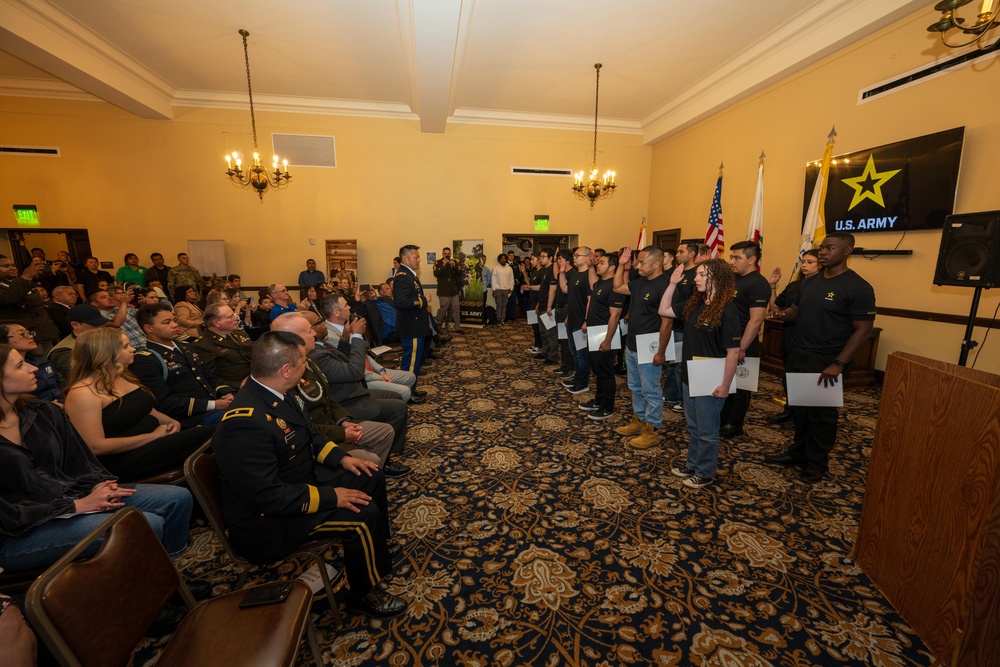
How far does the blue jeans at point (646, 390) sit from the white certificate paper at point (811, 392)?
38.4 inches

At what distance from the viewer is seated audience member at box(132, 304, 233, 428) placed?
2.54m

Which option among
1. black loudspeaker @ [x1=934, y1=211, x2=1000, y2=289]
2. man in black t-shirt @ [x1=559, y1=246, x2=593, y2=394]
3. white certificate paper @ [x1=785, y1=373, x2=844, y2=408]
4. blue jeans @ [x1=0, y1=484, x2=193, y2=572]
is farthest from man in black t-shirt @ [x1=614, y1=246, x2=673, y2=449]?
blue jeans @ [x1=0, y1=484, x2=193, y2=572]

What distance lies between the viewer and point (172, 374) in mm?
2742

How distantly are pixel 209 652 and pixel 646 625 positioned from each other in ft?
5.96

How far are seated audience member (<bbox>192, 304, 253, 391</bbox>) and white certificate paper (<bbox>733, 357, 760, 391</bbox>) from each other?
14.0 ft

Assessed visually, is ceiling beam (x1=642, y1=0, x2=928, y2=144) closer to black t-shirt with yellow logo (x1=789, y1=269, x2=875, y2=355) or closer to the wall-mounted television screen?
the wall-mounted television screen

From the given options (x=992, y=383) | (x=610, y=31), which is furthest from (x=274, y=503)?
(x=610, y=31)

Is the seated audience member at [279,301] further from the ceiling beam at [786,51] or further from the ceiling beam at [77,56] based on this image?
the ceiling beam at [786,51]

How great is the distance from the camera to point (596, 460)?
3.40m

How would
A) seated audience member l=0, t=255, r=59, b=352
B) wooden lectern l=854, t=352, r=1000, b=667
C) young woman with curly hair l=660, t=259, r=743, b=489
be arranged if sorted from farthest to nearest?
seated audience member l=0, t=255, r=59, b=352, young woman with curly hair l=660, t=259, r=743, b=489, wooden lectern l=854, t=352, r=1000, b=667

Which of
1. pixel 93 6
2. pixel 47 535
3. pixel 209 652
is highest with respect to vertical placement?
pixel 93 6

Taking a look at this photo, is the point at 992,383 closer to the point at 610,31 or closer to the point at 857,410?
the point at 857,410

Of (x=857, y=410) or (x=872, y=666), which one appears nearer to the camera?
(x=872, y=666)

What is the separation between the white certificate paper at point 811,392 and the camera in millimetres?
2875
